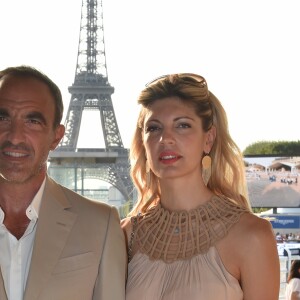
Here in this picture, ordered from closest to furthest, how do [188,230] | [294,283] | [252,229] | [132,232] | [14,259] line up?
[14,259] → [252,229] → [188,230] → [132,232] → [294,283]

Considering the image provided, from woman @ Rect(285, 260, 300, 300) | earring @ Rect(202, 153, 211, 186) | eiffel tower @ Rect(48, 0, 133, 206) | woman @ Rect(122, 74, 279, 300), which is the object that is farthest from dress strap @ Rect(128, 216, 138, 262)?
eiffel tower @ Rect(48, 0, 133, 206)

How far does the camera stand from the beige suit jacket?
2314 millimetres

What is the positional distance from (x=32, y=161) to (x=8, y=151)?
8 cm

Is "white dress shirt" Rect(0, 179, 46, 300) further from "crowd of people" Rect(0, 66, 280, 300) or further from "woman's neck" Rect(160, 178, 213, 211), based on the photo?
"woman's neck" Rect(160, 178, 213, 211)

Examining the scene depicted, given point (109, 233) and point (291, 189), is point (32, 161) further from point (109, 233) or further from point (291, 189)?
point (291, 189)

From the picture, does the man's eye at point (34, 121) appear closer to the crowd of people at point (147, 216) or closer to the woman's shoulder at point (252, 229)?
the crowd of people at point (147, 216)

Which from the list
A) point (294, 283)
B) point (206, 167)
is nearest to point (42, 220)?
point (206, 167)

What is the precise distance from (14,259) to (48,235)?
149mm

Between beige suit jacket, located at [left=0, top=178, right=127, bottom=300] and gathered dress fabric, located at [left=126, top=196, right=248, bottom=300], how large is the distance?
231mm

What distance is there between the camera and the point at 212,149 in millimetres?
2947

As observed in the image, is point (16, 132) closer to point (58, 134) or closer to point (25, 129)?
point (25, 129)

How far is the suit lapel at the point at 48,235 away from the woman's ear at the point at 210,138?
25.6 inches

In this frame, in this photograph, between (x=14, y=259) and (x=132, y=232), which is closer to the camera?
(x=14, y=259)

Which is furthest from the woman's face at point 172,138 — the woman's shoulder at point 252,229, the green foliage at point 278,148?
the green foliage at point 278,148
